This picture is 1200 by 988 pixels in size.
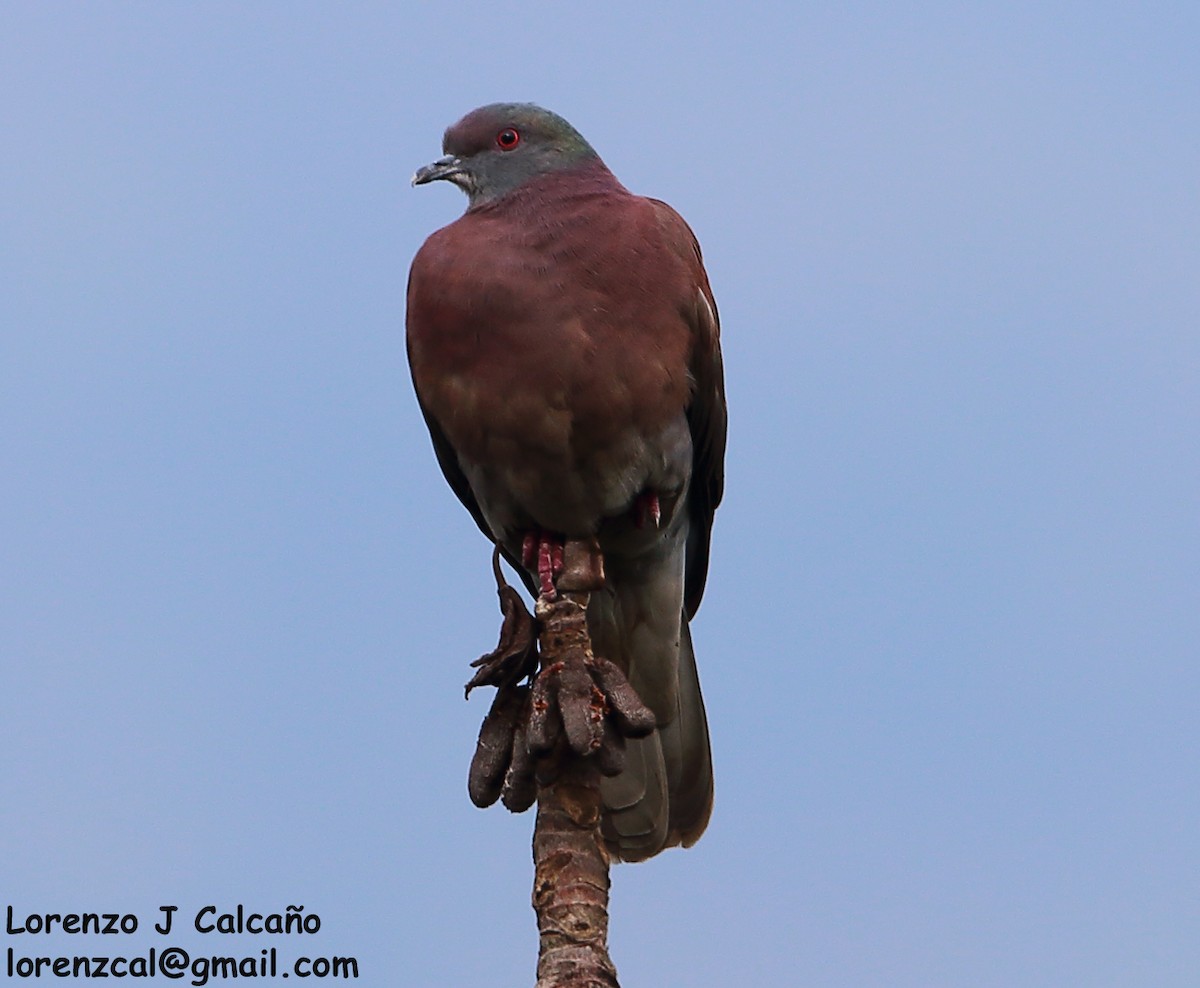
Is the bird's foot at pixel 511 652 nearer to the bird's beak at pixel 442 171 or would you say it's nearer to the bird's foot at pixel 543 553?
the bird's foot at pixel 543 553

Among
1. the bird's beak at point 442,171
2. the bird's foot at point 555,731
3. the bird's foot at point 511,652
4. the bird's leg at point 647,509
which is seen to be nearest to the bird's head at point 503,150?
the bird's beak at point 442,171

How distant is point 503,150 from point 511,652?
6.42 feet

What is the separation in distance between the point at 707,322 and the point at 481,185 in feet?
3.02

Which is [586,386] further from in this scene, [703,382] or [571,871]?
[571,871]

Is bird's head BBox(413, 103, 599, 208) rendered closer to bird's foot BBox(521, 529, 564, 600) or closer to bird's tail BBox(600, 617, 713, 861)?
bird's foot BBox(521, 529, 564, 600)

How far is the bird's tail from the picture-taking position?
21.1 ft

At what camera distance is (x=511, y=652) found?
208 inches

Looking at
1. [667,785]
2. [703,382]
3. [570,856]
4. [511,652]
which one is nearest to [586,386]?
[703,382]

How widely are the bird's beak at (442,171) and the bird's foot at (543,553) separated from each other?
1.26 meters

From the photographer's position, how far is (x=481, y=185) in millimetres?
6344

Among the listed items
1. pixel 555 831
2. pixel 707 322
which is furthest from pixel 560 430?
pixel 555 831

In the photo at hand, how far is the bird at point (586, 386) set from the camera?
18.8 feet

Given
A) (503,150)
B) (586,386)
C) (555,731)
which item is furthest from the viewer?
(503,150)

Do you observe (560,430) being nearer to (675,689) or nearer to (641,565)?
(641,565)
